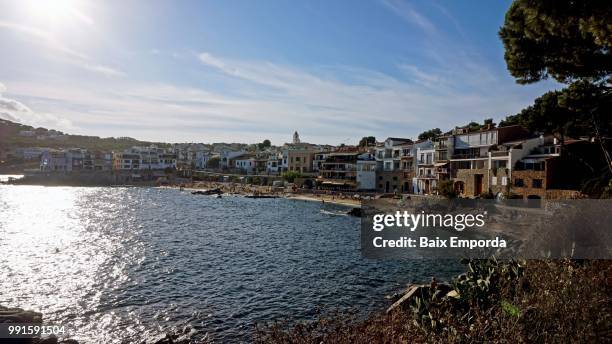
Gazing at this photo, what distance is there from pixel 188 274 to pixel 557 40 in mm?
24612

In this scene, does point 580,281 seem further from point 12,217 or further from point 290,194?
point 290,194

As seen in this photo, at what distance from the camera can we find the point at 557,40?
15.4 meters

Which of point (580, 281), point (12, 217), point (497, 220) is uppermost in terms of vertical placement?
point (580, 281)

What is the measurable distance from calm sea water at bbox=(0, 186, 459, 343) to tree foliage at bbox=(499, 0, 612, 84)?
44.3 feet

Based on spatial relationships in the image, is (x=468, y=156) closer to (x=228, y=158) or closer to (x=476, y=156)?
(x=476, y=156)

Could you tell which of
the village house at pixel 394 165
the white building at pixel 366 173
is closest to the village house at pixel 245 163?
the white building at pixel 366 173

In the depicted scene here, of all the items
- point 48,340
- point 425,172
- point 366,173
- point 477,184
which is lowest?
point 48,340

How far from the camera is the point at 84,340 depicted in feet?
53.9

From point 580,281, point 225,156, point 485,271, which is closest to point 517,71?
point 485,271

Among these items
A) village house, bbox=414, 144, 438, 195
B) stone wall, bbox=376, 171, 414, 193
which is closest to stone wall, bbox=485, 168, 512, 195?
village house, bbox=414, 144, 438, 195

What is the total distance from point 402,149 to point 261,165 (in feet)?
208

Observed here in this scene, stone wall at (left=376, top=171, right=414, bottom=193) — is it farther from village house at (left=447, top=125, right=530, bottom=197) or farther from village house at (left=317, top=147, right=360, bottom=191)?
village house at (left=447, top=125, right=530, bottom=197)

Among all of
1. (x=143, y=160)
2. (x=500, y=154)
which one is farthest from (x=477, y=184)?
(x=143, y=160)

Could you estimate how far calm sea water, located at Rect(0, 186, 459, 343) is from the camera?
62.1ft
